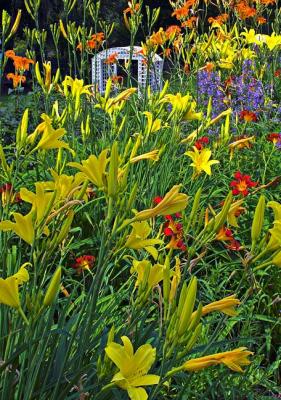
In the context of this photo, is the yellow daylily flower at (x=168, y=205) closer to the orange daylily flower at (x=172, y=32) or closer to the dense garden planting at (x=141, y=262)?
the dense garden planting at (x=141, y=262)

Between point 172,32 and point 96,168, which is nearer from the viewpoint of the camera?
point 96,168

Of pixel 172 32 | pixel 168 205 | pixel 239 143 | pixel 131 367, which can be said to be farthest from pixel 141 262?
pixel 172 32

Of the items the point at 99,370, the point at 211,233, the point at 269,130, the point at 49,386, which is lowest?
the point at 269,130

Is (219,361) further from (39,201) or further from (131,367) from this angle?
(39,201)

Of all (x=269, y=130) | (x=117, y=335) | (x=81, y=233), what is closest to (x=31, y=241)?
(x=117, y=335)

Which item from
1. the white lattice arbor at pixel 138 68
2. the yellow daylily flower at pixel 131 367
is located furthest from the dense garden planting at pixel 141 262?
the white lattice arbor at pixel 138 68

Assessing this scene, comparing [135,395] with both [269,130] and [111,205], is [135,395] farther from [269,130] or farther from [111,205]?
[269,130]

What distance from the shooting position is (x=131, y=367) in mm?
1078

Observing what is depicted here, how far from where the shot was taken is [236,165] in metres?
3.88

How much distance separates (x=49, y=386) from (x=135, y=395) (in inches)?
16.1

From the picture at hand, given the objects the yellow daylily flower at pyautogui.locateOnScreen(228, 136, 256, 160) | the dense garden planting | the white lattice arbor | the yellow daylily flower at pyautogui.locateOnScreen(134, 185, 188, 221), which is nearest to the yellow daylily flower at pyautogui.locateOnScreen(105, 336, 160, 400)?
the dense garden planting

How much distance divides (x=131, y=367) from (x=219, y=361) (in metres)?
0.16

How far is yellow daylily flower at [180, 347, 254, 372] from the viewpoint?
3.73ft

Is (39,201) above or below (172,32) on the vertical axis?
above
